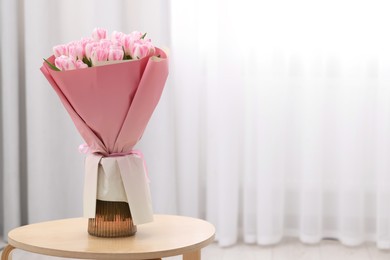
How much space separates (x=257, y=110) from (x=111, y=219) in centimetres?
150

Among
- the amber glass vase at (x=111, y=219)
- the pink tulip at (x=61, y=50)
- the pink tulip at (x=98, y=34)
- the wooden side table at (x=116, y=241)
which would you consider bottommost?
the wooden side table at (x=116, y=241)

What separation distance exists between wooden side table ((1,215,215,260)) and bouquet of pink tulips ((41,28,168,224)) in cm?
6

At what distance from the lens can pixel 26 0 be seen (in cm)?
315

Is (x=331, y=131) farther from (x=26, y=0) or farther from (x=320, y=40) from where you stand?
(x=26, y=0)

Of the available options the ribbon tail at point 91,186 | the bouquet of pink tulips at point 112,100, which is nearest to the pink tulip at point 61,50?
the bouquet of pink tulips at point 112,100

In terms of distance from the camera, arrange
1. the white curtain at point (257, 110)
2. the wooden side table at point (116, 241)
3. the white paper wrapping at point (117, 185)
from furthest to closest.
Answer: the white curtain at point (257, 110), the white paper wrapping at point (117, 185), the wooden side table at point (116, 241)

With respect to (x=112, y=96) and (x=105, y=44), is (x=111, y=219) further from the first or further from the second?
(x=105, y=44)

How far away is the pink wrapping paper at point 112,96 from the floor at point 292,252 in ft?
4.37

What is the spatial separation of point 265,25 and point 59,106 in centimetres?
99

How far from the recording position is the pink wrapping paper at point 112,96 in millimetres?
1535

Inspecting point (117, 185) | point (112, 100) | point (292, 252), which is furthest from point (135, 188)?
point (292, 252)

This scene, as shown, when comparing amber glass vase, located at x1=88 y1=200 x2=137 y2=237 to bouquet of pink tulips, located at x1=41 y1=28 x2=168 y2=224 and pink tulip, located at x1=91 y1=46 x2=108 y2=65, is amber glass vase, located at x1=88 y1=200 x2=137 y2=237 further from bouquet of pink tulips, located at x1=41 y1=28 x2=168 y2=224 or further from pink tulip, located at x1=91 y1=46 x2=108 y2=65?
pink tulip, located at x1=91 y1=46 x2=108 y2=65

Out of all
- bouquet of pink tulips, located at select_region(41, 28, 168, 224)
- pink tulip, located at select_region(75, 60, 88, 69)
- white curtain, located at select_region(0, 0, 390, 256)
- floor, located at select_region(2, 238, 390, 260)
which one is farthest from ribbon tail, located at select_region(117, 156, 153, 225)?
white curtain, located at select_region(0, 0, 390, 256)

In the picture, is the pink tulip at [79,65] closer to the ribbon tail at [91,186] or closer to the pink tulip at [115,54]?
the pink tulip at [115,54]
